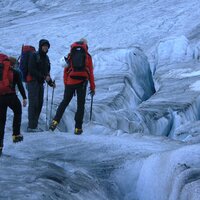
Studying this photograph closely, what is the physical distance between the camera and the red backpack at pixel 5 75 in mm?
5195

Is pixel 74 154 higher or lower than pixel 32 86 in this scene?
lower

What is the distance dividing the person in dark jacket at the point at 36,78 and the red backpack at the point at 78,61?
56cm

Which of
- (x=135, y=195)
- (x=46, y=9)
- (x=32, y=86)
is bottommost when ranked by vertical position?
(x=135, y=195)

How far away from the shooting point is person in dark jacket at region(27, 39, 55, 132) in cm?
693

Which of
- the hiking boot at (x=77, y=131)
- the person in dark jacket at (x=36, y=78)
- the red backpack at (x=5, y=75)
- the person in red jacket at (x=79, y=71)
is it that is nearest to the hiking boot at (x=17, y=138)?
the red backpack at (x=5, y=75)

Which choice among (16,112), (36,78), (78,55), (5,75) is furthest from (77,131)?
(5,75)

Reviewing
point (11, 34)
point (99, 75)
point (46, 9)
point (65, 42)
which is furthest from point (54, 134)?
point (46, 9)

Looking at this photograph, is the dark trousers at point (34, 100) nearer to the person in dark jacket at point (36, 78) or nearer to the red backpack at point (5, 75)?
the person in dark jacket at point (36, 78)

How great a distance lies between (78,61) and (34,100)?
1.14 metres

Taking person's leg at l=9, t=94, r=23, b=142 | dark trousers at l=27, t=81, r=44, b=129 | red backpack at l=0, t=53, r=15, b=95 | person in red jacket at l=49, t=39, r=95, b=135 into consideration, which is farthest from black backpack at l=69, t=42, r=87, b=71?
red backpack at l=0, t=53, r=15, b=95

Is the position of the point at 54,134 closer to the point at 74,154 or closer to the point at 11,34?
the point at 74,154

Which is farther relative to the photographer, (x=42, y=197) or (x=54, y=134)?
(x=54, y=134)

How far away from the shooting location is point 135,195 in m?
4.68

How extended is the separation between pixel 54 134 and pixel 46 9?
27.7 metres
